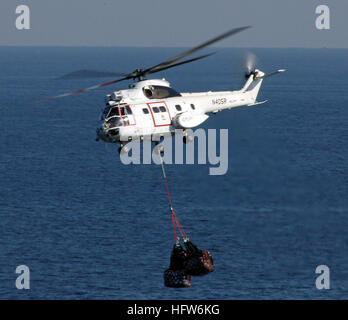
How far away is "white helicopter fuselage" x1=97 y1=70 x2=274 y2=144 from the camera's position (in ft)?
179

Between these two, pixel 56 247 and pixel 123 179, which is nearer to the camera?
pixel 56 247

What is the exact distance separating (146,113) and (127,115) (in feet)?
4.83

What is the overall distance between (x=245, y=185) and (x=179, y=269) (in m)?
123

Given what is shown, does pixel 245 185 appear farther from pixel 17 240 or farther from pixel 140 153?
pixel 17 240

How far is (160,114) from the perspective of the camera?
55.7 meters

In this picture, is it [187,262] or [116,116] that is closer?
[187,262]

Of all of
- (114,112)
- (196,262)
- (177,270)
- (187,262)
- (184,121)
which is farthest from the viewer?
(184,121)

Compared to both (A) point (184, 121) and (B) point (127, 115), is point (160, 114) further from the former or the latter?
(B) point (127, 115)

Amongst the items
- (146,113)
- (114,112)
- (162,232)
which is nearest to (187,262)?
(146,113)

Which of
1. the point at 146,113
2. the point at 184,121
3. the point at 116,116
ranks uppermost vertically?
Result: the point at 146,113
